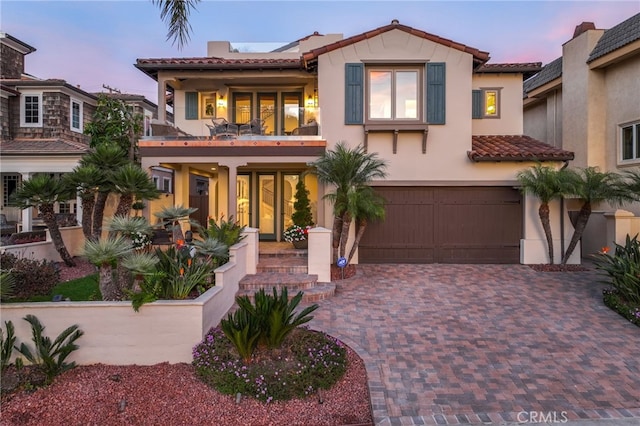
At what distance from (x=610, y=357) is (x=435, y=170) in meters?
7.07

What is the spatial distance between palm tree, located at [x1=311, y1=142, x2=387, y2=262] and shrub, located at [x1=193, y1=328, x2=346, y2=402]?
505 cm

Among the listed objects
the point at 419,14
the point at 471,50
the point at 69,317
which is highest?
the point at 419,14

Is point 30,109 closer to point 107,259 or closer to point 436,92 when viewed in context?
point 107,259

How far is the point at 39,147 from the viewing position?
17.3 m

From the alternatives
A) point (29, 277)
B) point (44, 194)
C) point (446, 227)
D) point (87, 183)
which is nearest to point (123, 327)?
point (29, 277)

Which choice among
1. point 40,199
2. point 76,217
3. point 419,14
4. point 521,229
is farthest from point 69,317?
point 76,217

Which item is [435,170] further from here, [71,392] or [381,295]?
[71,392]

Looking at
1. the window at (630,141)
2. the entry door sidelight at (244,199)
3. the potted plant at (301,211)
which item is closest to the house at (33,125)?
the entry door sidelight at (244,199)

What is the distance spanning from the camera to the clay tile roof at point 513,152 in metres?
11.2

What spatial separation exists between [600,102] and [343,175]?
33.1ft

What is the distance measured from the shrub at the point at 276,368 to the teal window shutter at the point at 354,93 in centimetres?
774

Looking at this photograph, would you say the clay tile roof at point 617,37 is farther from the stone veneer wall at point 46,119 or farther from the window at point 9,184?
the window at point 9,184

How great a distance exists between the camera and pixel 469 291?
869 centimetres

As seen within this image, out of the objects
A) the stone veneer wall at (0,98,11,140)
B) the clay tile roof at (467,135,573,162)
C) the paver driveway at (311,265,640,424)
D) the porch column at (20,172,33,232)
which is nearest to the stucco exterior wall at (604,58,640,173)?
the clay tile roof at (467,135,573,162)
